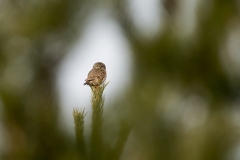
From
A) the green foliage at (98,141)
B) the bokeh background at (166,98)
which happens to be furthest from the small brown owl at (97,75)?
the green foliage at (98,141)

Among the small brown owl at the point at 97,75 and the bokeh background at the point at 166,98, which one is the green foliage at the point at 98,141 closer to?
the bokeh background at the point at 166,98

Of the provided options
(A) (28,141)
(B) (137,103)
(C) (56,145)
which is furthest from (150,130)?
(A) (28,141)

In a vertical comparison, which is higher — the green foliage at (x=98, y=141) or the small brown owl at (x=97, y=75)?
the small brown owl at (x=97, y=75)

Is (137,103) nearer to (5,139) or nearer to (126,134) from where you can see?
(126,134)

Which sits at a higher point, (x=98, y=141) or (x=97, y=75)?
(x=97, y=75)

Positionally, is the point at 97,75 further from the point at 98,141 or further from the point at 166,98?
the point at 98,141

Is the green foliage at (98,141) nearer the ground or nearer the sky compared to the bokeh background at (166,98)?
nearer the ground

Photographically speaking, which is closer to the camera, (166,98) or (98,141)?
(98,141)

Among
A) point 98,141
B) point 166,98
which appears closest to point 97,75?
point 166,98

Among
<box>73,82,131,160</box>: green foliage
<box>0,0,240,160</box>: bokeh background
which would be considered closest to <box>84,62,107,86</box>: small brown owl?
<box>0,0,240,160</box>: bokeh background

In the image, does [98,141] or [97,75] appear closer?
[98,141]

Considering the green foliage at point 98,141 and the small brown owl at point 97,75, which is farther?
the small brown owl at point 97,75
